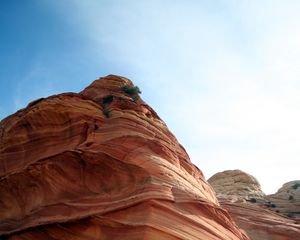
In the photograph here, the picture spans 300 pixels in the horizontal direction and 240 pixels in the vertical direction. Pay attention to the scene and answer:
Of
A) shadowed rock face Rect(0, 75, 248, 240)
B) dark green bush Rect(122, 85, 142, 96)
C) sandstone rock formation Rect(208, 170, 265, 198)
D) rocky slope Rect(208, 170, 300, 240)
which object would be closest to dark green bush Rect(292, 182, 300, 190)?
rocky slope Rect(208, 170, 300, 240)

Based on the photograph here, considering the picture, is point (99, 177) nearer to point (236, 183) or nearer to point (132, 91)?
point (132, 91)

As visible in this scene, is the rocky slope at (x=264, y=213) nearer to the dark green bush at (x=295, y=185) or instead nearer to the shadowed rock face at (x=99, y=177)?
the dark green bush at (x=295, y=185)

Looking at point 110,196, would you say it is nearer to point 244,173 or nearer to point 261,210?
point 261,210

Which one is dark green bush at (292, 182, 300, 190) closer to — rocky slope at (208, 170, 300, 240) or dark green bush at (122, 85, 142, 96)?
rocky slope at (208, 170, 300, 240)

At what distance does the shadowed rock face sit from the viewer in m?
14.5

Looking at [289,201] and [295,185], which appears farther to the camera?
[295,185]

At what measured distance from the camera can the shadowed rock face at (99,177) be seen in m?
14.5

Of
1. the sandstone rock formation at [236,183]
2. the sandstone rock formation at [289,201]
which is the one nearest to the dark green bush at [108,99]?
the sandstone rock formation at [289,201]

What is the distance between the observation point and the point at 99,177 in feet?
54.9

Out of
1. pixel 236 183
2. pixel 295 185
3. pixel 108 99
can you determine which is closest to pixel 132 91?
pixel 108 99

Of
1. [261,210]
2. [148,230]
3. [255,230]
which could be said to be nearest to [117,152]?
[148,230]

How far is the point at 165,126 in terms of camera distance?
2162 centimetres

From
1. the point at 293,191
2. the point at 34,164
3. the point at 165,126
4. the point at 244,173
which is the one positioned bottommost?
the point at 34,164

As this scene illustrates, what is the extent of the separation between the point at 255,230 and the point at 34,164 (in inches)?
796
